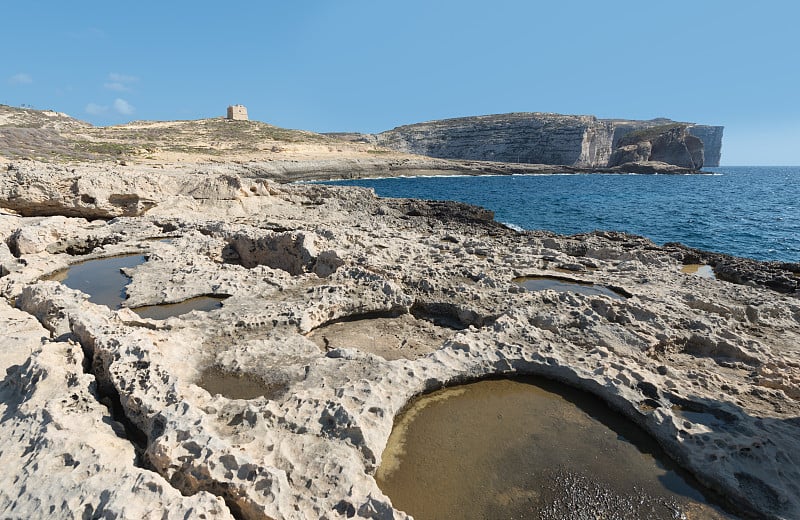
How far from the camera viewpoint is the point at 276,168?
60.3 meters

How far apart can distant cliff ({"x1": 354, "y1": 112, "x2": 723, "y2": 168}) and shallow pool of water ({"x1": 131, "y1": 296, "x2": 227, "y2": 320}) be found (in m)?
115

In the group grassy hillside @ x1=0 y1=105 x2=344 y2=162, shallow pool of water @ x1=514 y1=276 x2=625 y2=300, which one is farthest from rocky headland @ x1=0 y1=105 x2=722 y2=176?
shallow pool of water @ x1=514 y1=276 x2=625 y2=300

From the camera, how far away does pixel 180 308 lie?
9797 mm

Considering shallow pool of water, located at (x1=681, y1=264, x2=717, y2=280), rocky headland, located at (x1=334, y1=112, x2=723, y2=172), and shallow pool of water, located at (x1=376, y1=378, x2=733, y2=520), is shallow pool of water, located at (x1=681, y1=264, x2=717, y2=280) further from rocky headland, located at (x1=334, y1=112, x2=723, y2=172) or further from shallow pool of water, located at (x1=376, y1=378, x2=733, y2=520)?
rocky headland, located at (x1=334, y1=112, x2=723, y2=172)

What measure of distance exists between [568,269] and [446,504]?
11249mm

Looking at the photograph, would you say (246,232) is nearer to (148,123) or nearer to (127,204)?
(127,204)

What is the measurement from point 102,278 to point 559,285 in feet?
45.2

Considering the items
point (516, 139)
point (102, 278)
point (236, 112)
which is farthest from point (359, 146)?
point (102, 278)

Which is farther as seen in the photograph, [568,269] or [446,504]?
[568,269]

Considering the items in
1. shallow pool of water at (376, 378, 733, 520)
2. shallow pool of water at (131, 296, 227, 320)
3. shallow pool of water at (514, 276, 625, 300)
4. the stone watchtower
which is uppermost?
the stone watchtower

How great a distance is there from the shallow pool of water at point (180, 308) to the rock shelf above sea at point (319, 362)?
0.60 feet

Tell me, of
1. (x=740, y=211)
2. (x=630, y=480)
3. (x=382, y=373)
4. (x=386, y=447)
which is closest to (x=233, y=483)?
(x=386, y=447)

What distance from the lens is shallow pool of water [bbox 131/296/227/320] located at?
9.41 m

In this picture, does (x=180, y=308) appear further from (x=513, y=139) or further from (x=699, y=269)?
(x=513, y=139)
